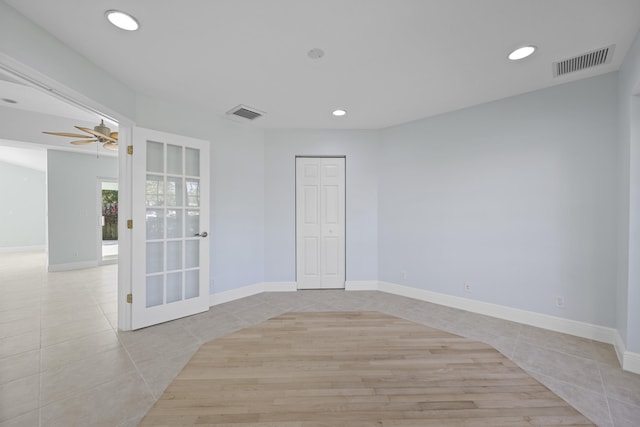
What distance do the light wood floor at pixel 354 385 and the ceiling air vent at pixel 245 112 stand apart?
2723 millimetres

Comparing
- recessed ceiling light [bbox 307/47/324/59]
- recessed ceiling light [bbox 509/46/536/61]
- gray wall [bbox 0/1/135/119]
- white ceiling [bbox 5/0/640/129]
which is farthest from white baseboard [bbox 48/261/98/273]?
recessed ceiling light [bbox 509/46/536/61]

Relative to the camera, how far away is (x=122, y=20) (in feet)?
5.98

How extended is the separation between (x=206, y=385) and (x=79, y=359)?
4.31 ft

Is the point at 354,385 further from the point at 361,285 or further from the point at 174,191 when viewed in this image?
the point at 174,191

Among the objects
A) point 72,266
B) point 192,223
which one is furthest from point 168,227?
point 72,266

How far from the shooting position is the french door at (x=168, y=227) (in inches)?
114

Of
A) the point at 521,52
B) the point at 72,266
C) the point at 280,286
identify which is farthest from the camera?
the point at 72,266

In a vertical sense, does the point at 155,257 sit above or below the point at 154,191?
below

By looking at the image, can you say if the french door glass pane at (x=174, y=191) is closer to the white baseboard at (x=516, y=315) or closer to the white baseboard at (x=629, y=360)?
the white baseboard at (x=516, y=315)

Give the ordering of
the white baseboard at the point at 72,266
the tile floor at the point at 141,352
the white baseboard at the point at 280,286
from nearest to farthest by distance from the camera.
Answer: the tile floor at the point at 141,352
the white baseboard at the point at 280,286
the white baseboard at the point at 72,266

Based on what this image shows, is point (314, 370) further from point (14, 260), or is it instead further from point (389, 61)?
point (14, 260)

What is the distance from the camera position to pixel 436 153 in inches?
147

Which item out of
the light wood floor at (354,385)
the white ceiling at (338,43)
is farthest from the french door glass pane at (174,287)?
the white ceiling at (338,43)

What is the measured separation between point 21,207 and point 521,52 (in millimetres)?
13303
